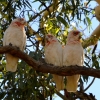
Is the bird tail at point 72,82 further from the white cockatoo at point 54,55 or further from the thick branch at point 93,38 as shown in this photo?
the thick branch at point 93,38

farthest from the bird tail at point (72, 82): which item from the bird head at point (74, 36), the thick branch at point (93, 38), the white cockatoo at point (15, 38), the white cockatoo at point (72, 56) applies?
the thick branch at point (93, 38)

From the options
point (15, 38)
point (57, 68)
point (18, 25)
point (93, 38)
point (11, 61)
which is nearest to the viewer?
point (57, 68)

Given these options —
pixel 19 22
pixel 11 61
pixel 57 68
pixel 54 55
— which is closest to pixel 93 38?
pixel 54 55

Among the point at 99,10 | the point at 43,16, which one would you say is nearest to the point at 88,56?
the point at 99,10

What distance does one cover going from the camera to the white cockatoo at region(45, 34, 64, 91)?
4660 mm

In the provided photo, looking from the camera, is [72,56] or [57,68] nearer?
[57,68]

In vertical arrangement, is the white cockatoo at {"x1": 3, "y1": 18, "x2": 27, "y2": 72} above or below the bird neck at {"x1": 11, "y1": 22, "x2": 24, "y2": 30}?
below

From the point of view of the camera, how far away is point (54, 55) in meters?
4.66

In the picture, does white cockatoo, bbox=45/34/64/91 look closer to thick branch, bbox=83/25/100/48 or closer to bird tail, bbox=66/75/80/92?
bird tail, bbox=66/75/80/92

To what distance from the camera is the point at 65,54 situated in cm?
459

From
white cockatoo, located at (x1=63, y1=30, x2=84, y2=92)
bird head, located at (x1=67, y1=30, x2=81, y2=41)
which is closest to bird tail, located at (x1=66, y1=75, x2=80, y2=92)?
white cockatoo, located at (x1=63, y1=30, x2=84, y2=92)

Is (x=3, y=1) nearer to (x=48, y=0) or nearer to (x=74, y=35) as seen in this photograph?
(x=48, y=0)

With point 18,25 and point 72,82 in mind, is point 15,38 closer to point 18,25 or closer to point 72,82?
point 18,25

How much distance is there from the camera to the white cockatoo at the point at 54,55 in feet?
15.3
